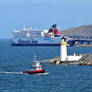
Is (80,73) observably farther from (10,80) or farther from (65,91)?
(65,91)

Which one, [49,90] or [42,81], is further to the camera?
[42,81]

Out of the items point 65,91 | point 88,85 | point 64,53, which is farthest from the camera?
point 64,53

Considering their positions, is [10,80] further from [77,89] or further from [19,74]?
[77,89]

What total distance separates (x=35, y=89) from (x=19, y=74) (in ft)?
49.3

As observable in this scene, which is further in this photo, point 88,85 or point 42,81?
point 42,81

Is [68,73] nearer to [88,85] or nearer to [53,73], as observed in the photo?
[53,73]

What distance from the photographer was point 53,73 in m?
68.1

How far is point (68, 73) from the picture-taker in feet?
223

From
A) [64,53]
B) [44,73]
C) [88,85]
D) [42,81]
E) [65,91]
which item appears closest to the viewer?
[65,91]

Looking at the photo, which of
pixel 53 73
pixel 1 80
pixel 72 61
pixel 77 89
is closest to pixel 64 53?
pixel 72 61

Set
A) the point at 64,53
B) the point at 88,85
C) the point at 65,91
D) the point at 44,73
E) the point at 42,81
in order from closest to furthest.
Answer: the point at 65,91
the point at 88,85
the point at 42,81
the point at 44,73
the point at 64,53

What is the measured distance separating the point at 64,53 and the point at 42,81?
2110 cm

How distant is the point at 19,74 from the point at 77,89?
16.2m

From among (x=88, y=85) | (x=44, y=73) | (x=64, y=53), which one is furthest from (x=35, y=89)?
(x=64, y=53)
